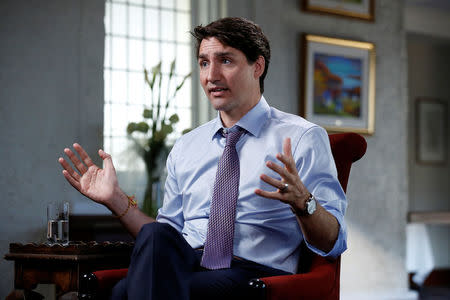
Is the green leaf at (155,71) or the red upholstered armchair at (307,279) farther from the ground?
the green leaf at (155,71)

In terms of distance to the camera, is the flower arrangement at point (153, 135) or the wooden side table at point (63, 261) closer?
the wooden side table at point (63, 261)

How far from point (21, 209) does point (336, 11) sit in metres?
2.86

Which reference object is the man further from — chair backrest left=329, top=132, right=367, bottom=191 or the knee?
chair backrest left=329, top=132, right=367, bottom=191

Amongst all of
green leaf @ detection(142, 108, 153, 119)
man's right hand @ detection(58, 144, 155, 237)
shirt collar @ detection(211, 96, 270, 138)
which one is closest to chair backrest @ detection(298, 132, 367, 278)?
shirt collar @ detection(211, 96, 270, 138)

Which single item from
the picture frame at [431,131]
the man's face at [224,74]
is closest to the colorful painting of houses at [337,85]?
the picture frame at [431,131]

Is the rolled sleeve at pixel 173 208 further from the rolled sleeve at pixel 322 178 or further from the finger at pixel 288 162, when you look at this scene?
the finger at pixel 288 162

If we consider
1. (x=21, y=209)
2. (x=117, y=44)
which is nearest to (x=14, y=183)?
(x=21, y=209)

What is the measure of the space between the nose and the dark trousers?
65 cm

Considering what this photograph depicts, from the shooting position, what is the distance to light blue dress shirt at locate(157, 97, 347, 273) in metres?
2.00

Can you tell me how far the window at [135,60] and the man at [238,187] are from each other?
6.25 feet

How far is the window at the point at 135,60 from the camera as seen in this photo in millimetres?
4250

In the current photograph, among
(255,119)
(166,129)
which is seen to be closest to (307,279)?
(255,119)

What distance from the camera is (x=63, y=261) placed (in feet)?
7.22

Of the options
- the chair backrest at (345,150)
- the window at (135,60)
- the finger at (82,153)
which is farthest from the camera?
the window at (135,60)
